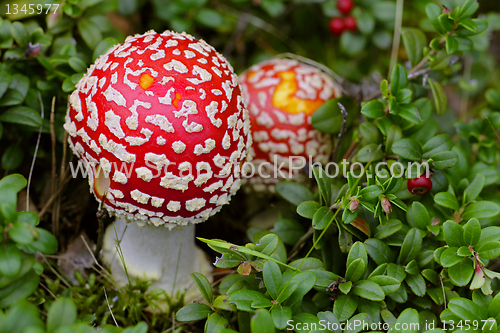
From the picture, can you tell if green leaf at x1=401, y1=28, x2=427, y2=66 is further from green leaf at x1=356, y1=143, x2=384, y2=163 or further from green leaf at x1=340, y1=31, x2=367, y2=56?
green leaf at x1=340, y1=31, x2=367, y2=56

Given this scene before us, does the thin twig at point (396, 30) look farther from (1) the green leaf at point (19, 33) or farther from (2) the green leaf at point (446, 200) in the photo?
(1) the green leaf at point (19, 33)

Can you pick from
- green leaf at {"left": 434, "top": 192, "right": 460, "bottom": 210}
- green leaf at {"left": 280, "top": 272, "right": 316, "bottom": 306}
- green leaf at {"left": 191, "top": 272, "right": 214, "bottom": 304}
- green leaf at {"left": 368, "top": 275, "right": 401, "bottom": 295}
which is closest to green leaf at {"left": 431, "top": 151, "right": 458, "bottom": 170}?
green leaf at {"left": 434, "top": 192, "right": 460, "bottom": 210}

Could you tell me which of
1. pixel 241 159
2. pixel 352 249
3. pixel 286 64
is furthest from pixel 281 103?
pixel 352 249

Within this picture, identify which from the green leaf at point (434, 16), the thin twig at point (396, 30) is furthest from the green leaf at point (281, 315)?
the thin twig at point (396, 30)

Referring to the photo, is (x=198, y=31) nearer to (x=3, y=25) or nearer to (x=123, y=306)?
(x=3, y=25)

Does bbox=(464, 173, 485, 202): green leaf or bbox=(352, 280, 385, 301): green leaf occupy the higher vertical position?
bbox=(464, 173, 485, 202): green leaf

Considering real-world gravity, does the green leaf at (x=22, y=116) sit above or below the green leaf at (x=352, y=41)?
below
